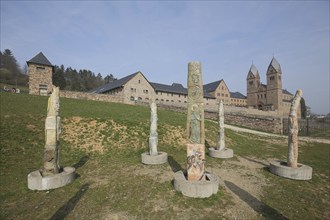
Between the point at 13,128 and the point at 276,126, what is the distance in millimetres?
27546

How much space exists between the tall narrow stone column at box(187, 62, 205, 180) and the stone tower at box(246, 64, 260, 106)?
256 feet

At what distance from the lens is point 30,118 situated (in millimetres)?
14742

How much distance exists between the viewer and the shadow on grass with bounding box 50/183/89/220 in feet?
18.9

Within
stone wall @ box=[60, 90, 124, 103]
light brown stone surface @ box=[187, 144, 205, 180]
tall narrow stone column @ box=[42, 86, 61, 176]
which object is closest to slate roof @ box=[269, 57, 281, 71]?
stone wall @ box=[60, 90, 124, 103]

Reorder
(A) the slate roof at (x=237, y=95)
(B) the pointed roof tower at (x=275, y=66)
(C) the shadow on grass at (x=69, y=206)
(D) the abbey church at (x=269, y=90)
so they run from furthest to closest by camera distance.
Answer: (A) the slate roof at (x=237, y=95), (B) the pointed roof tower at (x=275, y=66), (D) the abbey church at (x=269, y=90), (C) the shadow on grass at (x=69, y=206)

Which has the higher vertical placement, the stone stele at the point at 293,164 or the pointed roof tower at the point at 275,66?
the pointed roof tower at the point at 275,66

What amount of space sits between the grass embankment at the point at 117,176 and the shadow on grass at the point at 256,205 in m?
0.06

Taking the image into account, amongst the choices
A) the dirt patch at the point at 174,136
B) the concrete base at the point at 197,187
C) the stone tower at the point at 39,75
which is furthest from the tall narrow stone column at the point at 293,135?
the stone tower at the point at 39,75

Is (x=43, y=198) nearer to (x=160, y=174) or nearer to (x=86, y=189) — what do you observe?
(x=86, y=189)

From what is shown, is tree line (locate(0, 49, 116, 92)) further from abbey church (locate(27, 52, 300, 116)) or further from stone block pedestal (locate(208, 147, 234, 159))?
stone block pedestal (locate(208, 147, 234, 159))

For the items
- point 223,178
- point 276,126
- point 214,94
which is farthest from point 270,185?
point 214,94

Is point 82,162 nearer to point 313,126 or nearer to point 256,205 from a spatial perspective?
point 256,205

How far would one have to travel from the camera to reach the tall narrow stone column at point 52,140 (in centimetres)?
773

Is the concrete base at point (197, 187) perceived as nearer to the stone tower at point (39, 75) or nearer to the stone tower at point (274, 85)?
the stone tower at point (39, 75)
